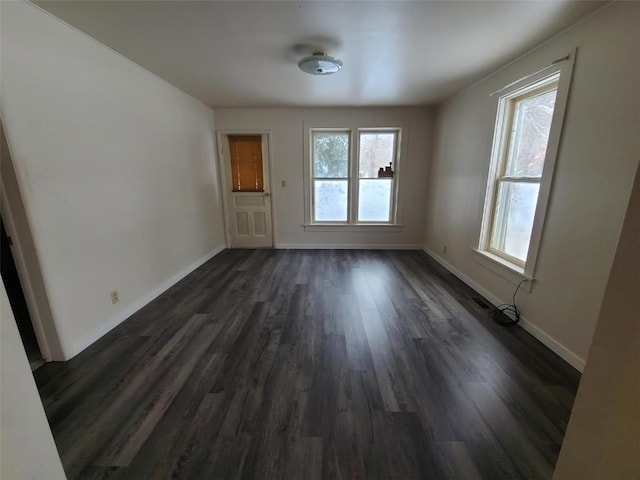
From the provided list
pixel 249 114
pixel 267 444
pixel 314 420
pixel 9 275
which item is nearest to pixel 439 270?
pixel 314 420

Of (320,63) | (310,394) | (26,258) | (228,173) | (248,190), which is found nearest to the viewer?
(310,394)

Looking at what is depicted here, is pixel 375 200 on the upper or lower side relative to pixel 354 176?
lower

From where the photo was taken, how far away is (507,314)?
256 centimetres

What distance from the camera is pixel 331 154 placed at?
4727mm

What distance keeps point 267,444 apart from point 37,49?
2870 mm

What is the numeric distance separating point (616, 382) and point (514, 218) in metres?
2.40

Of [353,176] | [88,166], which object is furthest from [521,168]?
[88,166]

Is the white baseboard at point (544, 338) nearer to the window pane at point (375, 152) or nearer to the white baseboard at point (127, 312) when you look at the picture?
the window pane at point (375, 152)

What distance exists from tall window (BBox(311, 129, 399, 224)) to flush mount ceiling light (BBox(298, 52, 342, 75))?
81.5 inches

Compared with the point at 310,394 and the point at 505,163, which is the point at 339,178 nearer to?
the point at 505,163

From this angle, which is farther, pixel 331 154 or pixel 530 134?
pixel 331 154

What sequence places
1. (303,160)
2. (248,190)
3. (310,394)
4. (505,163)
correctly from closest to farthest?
(310,394) → (505,163) → (303,160) → (248,190)

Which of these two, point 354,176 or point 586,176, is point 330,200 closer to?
point 354,176

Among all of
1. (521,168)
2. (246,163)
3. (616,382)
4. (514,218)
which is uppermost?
(246,163)
